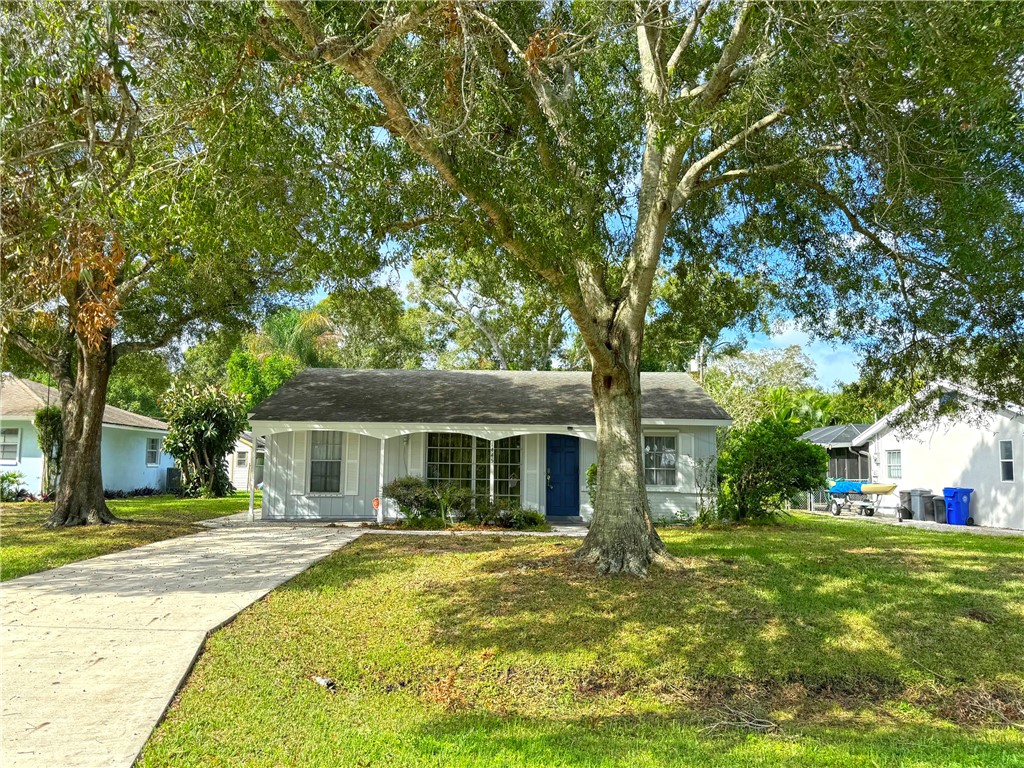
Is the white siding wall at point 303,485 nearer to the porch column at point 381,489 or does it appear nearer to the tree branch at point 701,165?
the porch column at point 381,489

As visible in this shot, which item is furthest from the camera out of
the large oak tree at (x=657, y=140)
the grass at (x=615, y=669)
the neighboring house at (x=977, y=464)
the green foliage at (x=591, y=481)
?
the neighboring house at (x=977, y=464)

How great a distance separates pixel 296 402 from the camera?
705 inches

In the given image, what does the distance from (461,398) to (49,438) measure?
47.6ft

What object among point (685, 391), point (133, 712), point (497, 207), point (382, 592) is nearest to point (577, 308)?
point (497, 207)

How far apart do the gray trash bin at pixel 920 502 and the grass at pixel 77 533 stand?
20318mm

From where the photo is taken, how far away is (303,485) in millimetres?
17578

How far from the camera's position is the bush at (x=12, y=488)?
877 inches

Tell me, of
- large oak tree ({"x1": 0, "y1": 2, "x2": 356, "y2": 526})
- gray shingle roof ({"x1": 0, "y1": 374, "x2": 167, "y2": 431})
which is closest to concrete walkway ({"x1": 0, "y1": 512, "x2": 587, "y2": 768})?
large oak tree ({"x1": 0, "y1": 2, "x2": 356, "y2": 526})

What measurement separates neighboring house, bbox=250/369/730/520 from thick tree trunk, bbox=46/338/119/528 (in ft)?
11.0

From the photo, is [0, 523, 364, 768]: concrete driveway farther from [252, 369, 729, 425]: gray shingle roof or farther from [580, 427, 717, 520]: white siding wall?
[580, 427, 717, 520]: white siding wall

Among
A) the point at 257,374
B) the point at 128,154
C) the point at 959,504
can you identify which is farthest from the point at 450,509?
the point at 257,374

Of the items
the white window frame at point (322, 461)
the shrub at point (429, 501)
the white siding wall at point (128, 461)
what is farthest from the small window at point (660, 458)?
the white siding wall at point (128, 461)

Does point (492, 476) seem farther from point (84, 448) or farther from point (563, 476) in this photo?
point (84, 448)

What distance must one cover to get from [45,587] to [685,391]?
15.1 m
